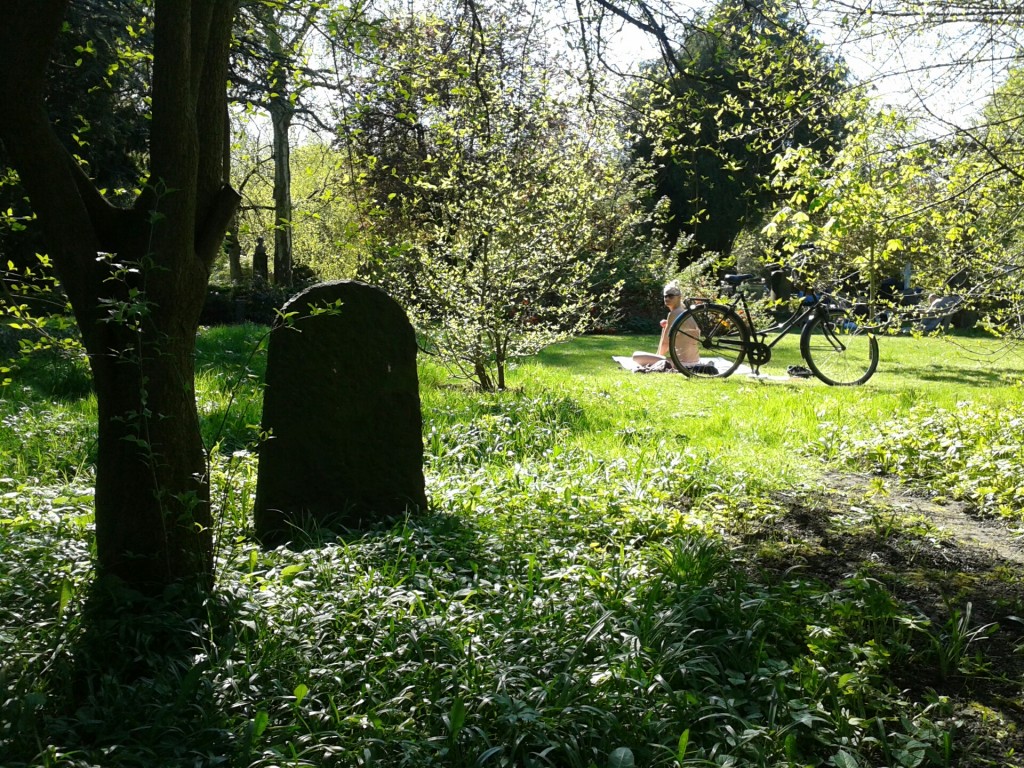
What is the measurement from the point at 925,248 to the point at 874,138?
128 centimetres

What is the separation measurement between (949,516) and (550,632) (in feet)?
10.3

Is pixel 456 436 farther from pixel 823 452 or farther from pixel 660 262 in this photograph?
pixel 660 262

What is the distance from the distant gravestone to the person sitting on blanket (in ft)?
26.0

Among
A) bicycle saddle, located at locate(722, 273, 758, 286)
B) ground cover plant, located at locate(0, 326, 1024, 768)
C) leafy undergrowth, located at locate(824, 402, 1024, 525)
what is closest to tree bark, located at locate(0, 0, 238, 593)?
ground cover plant, located at locate(0, 326, 1024, 768)

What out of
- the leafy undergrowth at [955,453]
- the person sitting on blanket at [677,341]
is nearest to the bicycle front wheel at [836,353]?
the person sitting on blanket at [677,341]

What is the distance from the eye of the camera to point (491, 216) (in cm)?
873

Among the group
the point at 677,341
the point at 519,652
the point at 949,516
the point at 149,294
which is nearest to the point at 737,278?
the point at 677,341

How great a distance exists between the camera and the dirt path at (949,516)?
4223 mm

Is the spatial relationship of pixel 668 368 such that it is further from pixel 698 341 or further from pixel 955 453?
pixel 955 453

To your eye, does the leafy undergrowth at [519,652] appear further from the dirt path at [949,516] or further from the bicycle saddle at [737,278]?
the bicycle saddle at [737,278]

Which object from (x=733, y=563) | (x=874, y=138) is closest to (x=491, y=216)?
(x=874, y=138)

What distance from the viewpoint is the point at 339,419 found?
424 cm

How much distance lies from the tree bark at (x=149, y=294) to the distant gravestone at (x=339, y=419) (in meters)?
1.04

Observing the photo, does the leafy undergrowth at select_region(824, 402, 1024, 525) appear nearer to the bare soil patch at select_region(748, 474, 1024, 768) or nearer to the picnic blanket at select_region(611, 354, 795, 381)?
the bare soil patch at select_region(748, 474, 1024, 768)
